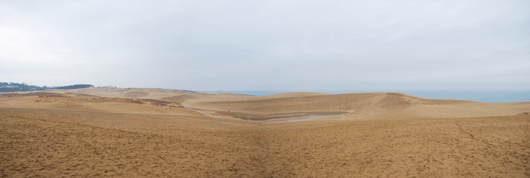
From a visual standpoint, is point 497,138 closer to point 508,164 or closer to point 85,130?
point 508,164

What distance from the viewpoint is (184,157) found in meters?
9.45

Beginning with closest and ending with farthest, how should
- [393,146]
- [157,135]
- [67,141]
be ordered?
[67,141] → [393,146] → [157,135]

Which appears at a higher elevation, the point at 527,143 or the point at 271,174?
the point at 527,143

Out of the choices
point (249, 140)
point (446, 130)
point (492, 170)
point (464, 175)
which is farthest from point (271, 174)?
point (446, 130)

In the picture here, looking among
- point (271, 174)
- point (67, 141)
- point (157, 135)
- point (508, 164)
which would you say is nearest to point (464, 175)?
point (508, 164)

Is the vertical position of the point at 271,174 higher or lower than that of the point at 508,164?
lower

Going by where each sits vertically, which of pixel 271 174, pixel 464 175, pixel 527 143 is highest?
pixel 527 143

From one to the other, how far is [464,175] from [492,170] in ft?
2.83

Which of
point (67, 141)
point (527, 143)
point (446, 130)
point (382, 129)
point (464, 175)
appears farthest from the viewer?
point (382, 129)

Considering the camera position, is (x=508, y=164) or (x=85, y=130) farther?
(x=85, y=130)

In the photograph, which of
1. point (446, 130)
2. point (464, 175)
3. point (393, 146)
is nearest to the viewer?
point (464, 175)

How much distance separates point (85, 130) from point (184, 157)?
5.03 m

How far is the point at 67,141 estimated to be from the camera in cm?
885

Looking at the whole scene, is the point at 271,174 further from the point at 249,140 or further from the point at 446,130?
the point at 446,130
